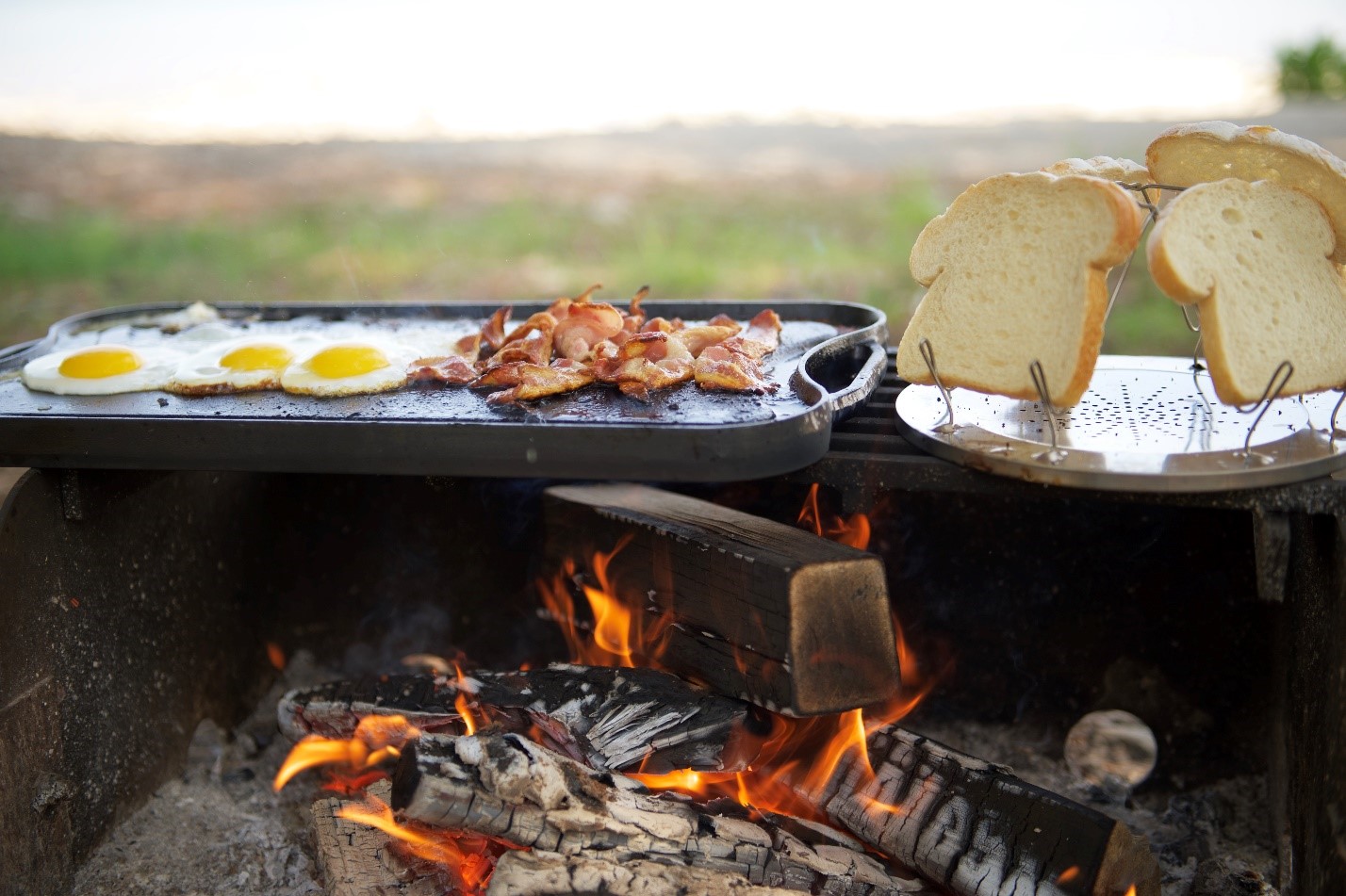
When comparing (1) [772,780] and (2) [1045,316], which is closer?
(2) [1045,316]

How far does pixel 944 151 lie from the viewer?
13.3 m

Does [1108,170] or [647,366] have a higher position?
[1108,170]

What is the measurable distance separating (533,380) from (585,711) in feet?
2.98

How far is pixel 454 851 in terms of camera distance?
8.54ft

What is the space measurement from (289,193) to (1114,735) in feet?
38.9

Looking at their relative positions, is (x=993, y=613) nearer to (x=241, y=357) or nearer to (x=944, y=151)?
(x=241, y=357)

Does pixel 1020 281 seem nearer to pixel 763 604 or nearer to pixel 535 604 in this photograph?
pixel 763 604

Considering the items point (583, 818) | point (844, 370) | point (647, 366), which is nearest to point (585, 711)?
point (583, 818)

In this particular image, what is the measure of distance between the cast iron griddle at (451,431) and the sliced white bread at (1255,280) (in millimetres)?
864

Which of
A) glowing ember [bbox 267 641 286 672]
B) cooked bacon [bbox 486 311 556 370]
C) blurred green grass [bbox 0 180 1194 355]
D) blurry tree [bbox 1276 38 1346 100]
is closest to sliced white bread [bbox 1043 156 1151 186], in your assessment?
cooked bacon [bbox 486 311 556 370]

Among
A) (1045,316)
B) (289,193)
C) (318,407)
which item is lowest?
(289,193)

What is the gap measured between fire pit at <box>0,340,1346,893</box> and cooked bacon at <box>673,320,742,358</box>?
0.50 metres

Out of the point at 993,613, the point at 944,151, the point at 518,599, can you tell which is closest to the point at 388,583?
the point at 518,599

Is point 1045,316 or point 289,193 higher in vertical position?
point 1045,316
